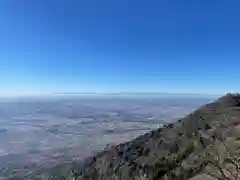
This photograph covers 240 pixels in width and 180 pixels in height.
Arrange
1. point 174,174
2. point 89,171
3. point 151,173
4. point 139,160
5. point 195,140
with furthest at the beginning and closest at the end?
point 89,171
point 139,160
point 195,140
point 151,173
point 174,174

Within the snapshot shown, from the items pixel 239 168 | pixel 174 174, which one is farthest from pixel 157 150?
pixel 239 168

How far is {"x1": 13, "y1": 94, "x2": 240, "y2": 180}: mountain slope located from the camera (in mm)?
83188

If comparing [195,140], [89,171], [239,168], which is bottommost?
[89,171]

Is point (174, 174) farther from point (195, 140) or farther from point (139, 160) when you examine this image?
point (139, 160)

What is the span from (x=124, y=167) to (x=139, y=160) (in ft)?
18.1

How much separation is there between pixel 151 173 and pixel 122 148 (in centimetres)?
5866

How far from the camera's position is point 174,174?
7731 centimetres

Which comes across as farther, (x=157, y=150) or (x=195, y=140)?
(x=157, y=150)

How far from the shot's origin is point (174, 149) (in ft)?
344

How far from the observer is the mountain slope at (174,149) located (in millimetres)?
83188

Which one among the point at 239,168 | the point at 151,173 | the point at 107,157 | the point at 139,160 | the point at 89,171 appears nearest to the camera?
the point at 239,168

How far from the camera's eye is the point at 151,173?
87062 millimetres

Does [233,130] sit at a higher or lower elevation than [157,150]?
higher

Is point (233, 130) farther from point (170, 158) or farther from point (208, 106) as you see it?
point (208, 106)
